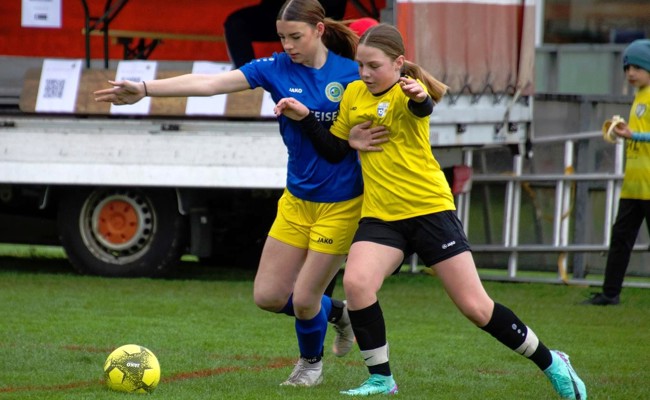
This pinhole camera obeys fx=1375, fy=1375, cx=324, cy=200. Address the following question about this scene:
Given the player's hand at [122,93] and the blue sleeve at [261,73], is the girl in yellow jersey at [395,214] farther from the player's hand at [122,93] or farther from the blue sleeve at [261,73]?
the player's hand at [122,93]

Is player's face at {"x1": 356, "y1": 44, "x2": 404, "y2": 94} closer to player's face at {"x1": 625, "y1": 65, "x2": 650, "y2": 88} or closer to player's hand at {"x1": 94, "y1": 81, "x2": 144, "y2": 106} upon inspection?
player's hand at {"x1": 94, "y1": 81, "x2": 144, "y2": 106}

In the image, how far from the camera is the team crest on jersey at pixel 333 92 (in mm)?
6730

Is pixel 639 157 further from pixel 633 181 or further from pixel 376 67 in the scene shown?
pixel 376 67

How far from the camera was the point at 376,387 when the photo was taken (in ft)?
21.6

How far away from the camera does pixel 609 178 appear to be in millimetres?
12430

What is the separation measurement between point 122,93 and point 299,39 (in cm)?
89

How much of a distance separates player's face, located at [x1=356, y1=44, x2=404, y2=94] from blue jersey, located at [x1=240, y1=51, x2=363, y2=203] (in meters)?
0.33

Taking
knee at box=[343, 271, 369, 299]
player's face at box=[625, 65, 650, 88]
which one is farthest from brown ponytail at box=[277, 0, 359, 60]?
player's face at box=[625, 65, 650, 88]

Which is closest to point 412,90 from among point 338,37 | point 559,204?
point 338,37

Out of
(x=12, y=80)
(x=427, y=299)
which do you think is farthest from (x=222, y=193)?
(x=12, y=80)

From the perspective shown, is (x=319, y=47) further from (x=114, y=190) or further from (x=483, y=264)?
(x=483, y=264)

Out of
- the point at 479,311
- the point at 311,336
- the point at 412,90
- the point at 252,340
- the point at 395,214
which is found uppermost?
the point at 412,90

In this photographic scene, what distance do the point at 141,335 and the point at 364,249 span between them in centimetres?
290

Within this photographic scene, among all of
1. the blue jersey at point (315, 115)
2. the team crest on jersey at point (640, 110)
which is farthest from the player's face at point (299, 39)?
the team crest on jersey at point (640, 110)
